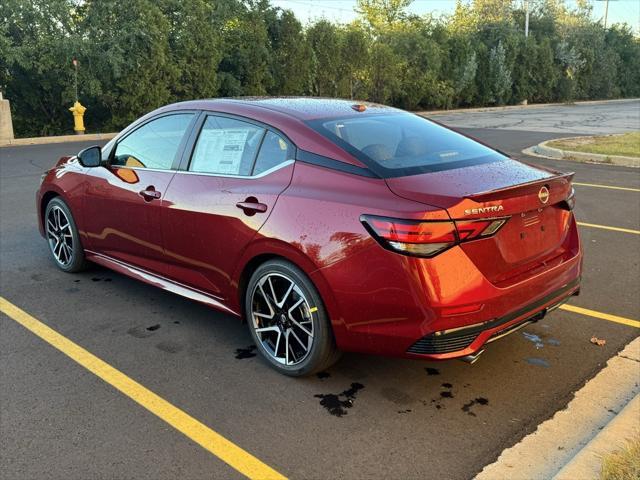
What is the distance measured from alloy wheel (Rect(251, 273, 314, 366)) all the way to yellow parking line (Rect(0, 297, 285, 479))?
717mm

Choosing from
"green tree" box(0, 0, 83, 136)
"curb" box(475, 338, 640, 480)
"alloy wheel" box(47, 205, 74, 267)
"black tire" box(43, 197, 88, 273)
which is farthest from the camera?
"green tree" box(0, 0, 83, 136)

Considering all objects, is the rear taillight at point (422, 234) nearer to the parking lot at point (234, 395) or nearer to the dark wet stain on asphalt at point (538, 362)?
the parking lot at point (234, 395)

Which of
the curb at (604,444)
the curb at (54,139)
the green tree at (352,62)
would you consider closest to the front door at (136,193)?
the curb at (604,444)

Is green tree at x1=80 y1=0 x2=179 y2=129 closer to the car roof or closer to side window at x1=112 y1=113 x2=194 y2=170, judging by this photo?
side window at x1=112 y1=113 x2=194 y2=170

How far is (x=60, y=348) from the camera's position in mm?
4055

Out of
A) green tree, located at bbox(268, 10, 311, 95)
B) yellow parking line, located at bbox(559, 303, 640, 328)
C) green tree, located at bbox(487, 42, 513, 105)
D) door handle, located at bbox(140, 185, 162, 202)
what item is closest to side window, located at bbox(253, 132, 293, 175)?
door handle, located at bbox(140, 185, 162, 202)

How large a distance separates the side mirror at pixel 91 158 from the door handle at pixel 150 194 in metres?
0.78

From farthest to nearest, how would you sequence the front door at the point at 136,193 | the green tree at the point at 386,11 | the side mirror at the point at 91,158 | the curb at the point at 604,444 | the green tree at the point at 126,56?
the green tree at the point at 386,11 < the green tree at the point at 126,56 < the side mirror at the point at 91,158 < the front door at the point at 136,193 < the curb at the point at 604,444

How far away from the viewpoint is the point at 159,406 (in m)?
3.36

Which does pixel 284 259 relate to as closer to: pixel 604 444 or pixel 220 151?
pixel 220 151

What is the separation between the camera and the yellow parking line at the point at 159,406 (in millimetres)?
2861

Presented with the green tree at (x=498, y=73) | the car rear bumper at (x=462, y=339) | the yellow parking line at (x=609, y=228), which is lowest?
the yellow parking line at (x=609, y=228)

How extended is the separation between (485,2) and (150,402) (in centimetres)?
4985

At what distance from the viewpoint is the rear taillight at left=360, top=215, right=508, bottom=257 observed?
3.01 m
